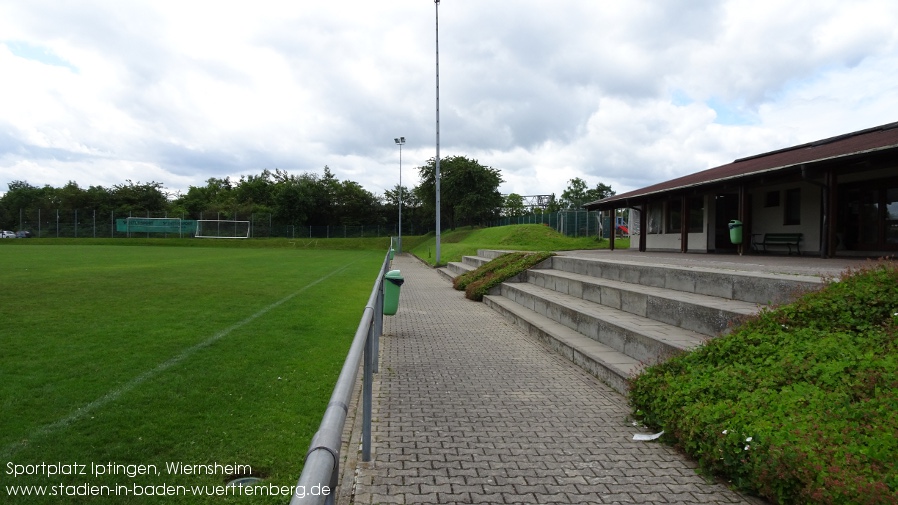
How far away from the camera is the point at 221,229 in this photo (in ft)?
215

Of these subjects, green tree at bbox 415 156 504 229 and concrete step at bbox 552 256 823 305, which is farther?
green tree at bbox 415 156 504 229

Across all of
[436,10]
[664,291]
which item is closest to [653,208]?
[436,10]

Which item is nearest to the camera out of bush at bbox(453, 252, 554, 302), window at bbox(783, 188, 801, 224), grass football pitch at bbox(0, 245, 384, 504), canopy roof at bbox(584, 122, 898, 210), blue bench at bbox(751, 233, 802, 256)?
grass football pitch at bbox(0, 245, 384, 504)

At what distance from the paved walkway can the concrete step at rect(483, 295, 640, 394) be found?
13cm

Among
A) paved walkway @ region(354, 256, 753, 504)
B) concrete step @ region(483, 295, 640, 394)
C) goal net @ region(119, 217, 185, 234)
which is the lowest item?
paved walkway @ region(354, 256, 753, 504)

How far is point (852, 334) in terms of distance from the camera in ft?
13.9

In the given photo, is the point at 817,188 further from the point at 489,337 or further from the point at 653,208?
the point at 489,337

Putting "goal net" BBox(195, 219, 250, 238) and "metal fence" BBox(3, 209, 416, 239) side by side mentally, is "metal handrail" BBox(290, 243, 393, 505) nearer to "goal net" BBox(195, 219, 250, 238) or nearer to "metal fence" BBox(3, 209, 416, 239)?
"goal net" BBox(195, 219, 250, 238)

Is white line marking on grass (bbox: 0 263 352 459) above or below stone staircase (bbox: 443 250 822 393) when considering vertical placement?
below

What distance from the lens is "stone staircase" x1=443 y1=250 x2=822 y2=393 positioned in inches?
229

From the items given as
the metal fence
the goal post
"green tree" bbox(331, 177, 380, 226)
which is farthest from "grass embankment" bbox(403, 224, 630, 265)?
"green tree" bbox(331, 177, 380, 226)

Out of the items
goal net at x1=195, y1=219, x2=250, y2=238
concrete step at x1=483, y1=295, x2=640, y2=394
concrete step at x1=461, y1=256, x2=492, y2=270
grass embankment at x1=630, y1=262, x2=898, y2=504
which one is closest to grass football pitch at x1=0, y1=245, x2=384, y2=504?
grass embankment at x1=630, y1=262, x2=898, y2=504

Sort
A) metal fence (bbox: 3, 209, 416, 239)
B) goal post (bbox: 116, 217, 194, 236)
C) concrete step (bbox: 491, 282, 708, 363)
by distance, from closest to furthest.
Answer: concrete step (bbox: 491, 282, 708, 363), metal fence (bbox: 3, 209, 416, 239), goal post (bbox: 116, 217, 194, 236)

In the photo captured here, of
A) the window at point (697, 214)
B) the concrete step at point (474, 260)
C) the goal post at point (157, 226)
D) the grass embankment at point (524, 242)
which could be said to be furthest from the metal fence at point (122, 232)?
the window at point (697, 214)
